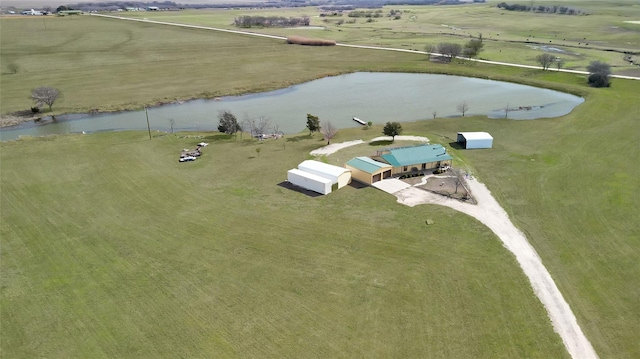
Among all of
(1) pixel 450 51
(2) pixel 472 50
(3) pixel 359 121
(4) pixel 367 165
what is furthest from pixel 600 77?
(4) pixel 367 165

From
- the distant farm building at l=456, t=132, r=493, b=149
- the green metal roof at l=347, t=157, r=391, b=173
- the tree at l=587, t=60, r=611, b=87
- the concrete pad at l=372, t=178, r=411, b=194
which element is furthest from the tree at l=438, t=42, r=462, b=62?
the concrete pad at l=372, t=178, r=411, b=194

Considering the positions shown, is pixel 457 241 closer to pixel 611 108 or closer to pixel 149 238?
pixel 149 238

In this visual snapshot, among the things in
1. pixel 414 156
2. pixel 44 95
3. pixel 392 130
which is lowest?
pixel 414 156

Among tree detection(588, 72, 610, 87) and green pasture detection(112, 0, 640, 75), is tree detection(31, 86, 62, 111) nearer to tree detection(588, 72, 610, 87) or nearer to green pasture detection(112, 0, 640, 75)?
green pasture detection(112, 0, 640, 75)

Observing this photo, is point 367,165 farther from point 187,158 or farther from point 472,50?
point 472,50

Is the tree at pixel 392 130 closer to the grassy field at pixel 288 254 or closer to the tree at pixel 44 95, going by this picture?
the grassy field at pixel 288 254
